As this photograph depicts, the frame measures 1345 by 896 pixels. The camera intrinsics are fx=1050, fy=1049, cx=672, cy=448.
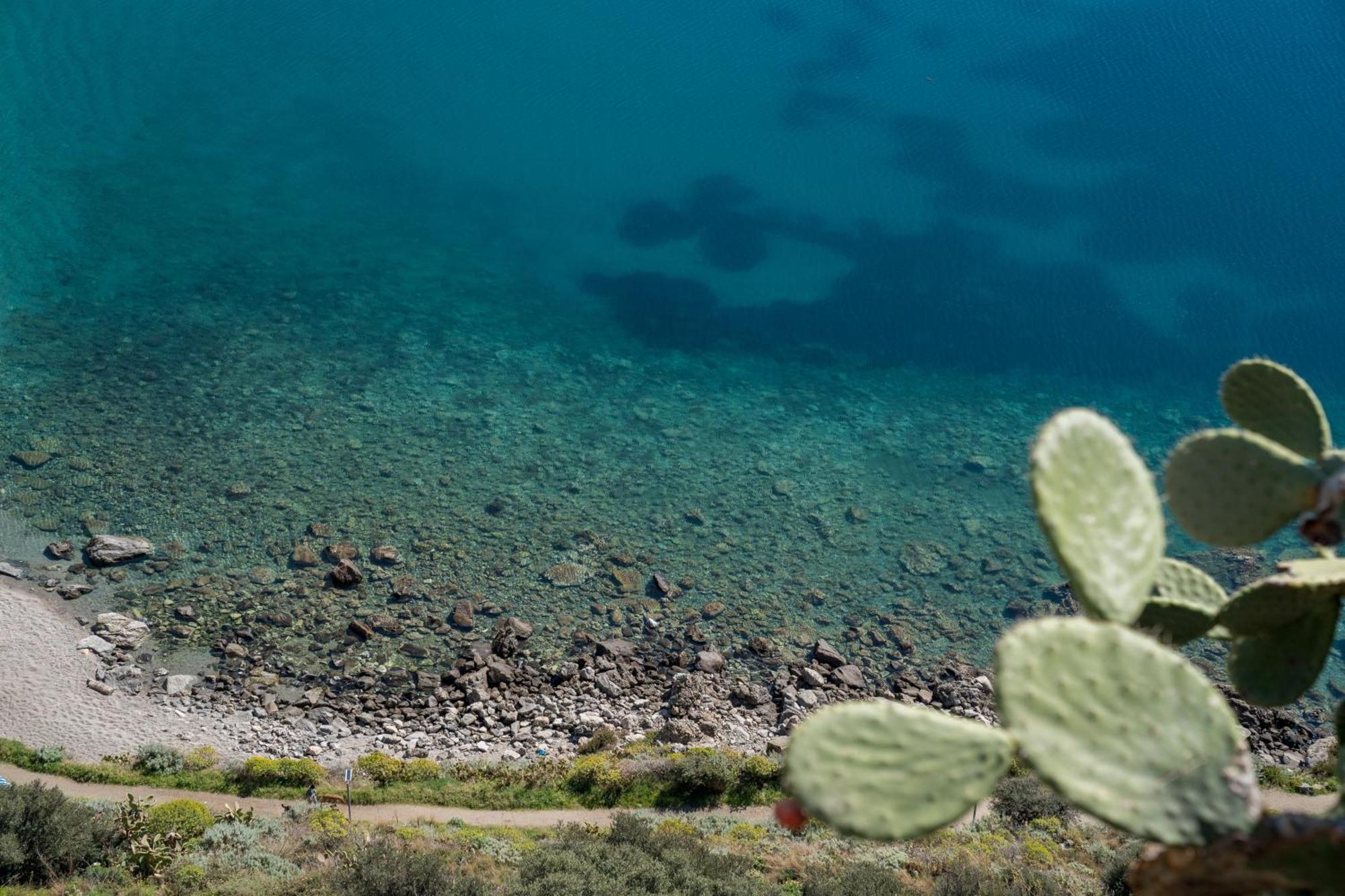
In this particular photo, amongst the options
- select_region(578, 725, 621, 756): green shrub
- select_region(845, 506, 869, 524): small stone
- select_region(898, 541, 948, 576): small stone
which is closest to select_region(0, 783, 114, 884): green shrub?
select_region(578, 725, 621, 756): green shrub

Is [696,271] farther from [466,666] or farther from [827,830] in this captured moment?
[827,830]

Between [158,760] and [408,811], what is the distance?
4.96m

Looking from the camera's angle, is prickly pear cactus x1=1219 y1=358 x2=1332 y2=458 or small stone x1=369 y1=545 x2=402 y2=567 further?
small stone x1=369 y1=545 x2=402 y2=567

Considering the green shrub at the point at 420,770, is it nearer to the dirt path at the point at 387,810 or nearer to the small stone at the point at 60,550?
the dirt path at the point at 387,810

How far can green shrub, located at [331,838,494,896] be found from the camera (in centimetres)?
1515

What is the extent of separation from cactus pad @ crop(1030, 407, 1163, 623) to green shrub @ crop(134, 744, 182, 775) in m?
20.5

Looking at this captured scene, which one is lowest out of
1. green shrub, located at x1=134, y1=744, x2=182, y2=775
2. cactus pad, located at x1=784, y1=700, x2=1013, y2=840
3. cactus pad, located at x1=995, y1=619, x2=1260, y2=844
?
green shrub, located at x1=134, y1=744, x2=182, y2=775

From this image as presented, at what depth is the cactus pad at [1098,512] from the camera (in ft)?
12.1

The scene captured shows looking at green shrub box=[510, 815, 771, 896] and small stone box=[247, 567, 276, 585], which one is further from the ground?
small stone box=[247, 567, 276, 585]

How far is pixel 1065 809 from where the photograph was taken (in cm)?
2127

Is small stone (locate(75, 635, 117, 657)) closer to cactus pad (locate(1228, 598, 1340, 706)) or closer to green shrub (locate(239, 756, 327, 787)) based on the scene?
green shrub (locate(239, 756, 327, 787))

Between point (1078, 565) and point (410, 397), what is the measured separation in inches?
1301

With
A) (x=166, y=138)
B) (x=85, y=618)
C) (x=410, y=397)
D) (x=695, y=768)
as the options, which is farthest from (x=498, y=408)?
(x=166, y=138)

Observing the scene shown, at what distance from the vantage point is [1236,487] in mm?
4379
